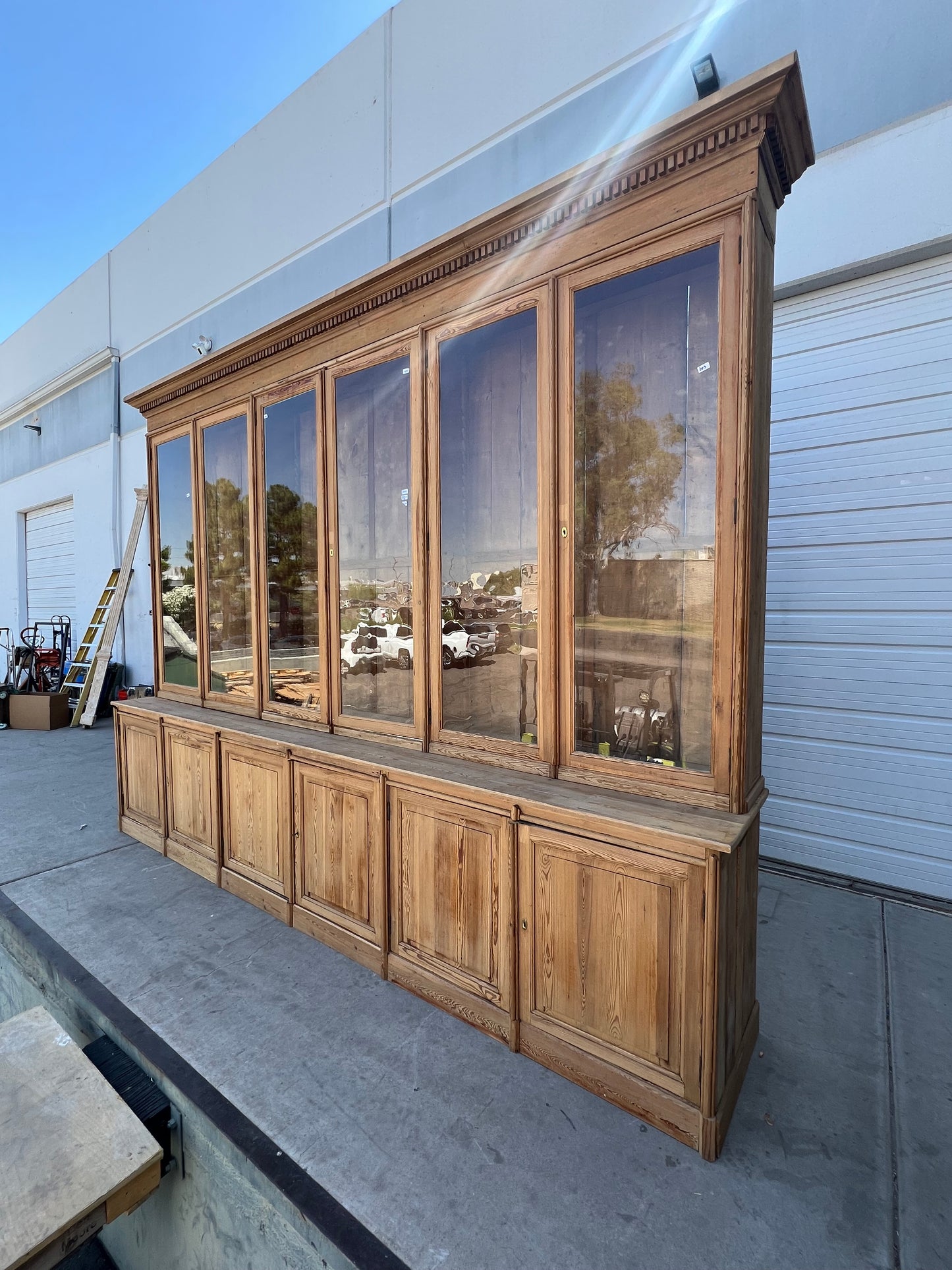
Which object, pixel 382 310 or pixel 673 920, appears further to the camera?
pixel 382 310

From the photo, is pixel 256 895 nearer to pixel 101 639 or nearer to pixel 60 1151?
pixel 60 1151

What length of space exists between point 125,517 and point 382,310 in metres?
6.54

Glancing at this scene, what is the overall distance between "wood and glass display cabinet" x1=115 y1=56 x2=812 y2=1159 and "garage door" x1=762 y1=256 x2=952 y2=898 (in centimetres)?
157

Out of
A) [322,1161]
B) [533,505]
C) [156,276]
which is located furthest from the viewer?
[156,276]

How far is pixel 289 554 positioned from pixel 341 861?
4.97ft

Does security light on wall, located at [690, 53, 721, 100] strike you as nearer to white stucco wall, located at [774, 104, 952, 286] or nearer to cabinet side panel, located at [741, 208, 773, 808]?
white stucco wall, located at [774, 104, 952, 286]

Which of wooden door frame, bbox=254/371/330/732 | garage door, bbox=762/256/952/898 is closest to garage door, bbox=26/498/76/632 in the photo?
wooden door frame, bbox=254/371/330/732

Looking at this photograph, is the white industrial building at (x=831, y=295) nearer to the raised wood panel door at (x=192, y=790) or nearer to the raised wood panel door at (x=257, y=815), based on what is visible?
the raised wood panel door at (x=257, y=815)

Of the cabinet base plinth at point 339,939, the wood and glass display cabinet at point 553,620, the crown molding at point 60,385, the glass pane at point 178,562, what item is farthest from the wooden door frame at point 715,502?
the crown molding at point 60,385

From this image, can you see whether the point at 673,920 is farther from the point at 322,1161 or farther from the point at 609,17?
the point at 609,17

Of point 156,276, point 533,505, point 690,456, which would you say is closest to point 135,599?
point 156,276

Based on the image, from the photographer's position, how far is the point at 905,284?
2842 mm

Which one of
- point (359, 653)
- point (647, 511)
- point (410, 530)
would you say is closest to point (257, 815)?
point (359, 653)

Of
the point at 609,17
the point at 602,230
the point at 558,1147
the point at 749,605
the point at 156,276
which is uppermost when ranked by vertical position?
the point at 156,276
